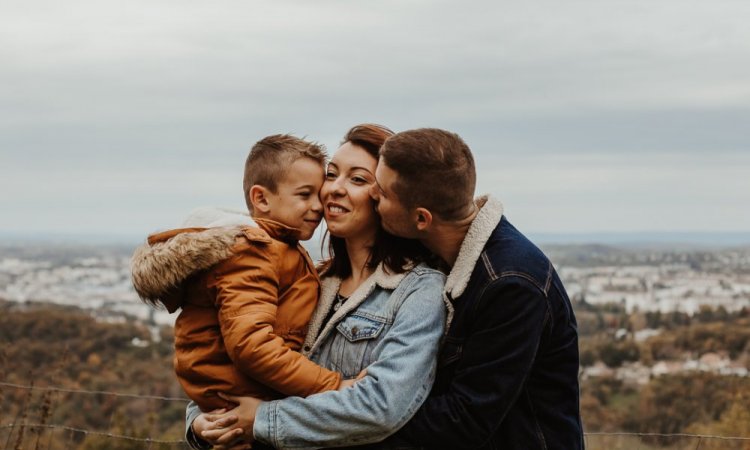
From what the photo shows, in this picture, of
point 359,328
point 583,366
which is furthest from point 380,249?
point 583,366

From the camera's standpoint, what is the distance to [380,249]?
3.06m

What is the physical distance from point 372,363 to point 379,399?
0.49 feet

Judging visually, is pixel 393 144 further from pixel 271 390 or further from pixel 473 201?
pixel 271 390

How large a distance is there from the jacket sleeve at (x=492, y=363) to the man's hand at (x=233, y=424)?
573 millimetres

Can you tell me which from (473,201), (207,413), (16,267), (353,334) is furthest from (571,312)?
(16,267)

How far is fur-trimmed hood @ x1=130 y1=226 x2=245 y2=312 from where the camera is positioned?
271cm

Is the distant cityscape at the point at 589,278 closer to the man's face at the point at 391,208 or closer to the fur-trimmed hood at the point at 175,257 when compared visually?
the fur-trimmed hood at the point at 175,257

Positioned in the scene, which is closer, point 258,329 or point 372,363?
point 258,329

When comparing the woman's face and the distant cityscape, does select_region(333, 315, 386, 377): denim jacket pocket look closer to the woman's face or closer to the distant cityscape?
the woman's face

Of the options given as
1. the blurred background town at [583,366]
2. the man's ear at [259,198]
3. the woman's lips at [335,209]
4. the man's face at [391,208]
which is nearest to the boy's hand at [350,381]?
the man's face at [391,208]

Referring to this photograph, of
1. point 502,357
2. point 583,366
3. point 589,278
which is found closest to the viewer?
point 502,357

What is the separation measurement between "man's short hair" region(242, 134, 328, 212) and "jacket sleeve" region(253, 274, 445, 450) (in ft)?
2.13

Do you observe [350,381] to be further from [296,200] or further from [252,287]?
[296,200]

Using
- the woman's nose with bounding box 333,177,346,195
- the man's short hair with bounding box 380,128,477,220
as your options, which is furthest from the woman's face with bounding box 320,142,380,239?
the man's short hair with bounding box 380,128,477,220
